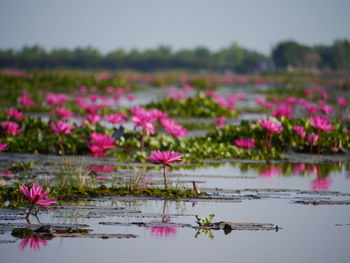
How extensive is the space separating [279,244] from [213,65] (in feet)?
325

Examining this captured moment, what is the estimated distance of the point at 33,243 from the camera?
4992 mm

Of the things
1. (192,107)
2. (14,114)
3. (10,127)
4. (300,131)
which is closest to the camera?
(10,127)

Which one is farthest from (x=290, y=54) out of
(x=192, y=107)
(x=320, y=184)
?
(x=320, y=184)

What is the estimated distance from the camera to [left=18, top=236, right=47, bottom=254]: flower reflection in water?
4.87 metres

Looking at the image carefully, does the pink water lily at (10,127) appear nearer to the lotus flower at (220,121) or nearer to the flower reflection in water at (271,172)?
the flower reflection in water at (271,172)

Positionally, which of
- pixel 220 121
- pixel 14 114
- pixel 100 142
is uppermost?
pixel 14 114

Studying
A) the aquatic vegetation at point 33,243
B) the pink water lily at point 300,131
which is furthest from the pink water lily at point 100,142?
the aquatic vegetation at point 33,243

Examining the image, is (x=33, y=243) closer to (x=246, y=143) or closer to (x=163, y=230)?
(x=163, y=230)

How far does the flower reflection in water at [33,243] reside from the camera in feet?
16.0

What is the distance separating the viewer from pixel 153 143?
35.8 ft

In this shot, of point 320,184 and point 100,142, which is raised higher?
point 100,142

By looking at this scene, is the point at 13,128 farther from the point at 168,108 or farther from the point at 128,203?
the point at 168,108

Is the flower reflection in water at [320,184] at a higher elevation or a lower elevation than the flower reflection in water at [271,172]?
lower

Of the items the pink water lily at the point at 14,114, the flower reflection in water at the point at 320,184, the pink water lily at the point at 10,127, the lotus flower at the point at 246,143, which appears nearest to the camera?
the flower reflection in water at the point at 320,184
